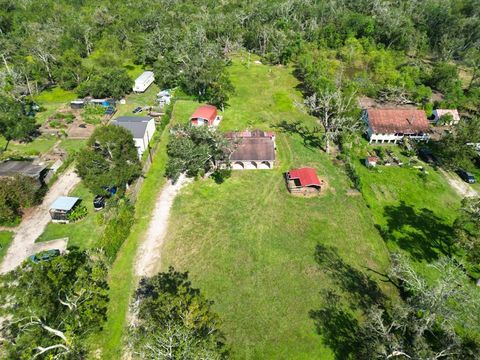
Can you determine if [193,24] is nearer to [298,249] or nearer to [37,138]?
[37,138]

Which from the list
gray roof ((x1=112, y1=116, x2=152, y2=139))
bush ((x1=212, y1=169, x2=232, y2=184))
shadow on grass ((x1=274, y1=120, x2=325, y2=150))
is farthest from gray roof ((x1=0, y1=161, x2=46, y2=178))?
shadow on grass ((x1=274, y1=120, x2=325, y2=150))

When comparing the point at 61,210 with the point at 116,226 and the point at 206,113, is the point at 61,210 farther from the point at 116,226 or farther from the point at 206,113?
the point at 206,113

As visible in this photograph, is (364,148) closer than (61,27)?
Yes

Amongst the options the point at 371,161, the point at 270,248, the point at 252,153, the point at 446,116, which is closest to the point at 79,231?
the point at 270,248

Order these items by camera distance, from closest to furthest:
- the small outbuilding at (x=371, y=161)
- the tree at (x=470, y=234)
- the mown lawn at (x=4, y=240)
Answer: the tree at (x=470, y=234)
the mown lawn at (x=4, y=240)
the small outbuilding at (x=371, y=161)

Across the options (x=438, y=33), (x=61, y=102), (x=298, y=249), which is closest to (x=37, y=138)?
(x=61, y=102)

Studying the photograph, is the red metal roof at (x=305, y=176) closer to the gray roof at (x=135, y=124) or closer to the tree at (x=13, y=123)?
the gray roof at (x=135, y=124)

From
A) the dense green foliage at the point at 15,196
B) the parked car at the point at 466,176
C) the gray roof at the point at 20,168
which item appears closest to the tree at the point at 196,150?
the dense green foliage at the point at 15,196
